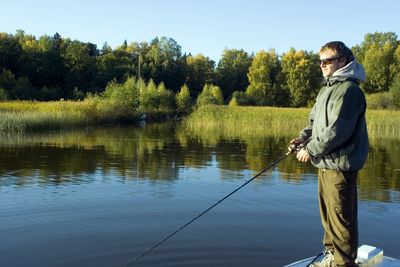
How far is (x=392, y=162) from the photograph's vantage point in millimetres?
17141

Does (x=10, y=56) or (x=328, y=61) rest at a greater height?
(x=10, y=56)

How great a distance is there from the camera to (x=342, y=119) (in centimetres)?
397

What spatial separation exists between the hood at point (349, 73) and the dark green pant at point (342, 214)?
84 centimetres

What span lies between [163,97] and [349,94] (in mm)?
50608

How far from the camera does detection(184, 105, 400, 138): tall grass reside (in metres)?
34.8

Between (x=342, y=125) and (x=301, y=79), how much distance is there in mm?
69550

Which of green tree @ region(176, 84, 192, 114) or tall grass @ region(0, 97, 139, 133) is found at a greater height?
green tree @ region(176, 84, 192, 114)

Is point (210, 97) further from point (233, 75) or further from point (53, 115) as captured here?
point (53, 115)

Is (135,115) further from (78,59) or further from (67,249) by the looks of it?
(67,249)

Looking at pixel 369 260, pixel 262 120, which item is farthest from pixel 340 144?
pixel 262 120

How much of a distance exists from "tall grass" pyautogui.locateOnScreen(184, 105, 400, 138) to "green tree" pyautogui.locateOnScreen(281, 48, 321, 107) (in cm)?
3024

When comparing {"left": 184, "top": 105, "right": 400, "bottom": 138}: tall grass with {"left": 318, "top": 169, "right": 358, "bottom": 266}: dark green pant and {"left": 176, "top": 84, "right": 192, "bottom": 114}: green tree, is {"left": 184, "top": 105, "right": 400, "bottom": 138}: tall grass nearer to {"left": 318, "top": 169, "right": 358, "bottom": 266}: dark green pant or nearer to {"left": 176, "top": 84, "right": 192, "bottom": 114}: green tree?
{"left": 176, "top": 84, "right": 192, "bottom": 114}: green tree

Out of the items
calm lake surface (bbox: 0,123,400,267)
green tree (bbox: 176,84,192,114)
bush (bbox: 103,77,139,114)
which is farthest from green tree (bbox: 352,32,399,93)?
calm lake surface (bbox: 0,123,400,267)

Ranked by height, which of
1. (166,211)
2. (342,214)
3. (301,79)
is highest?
(301,79)
